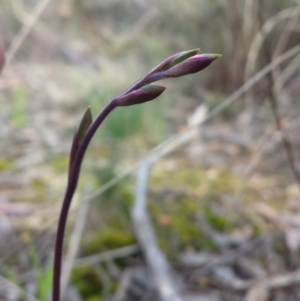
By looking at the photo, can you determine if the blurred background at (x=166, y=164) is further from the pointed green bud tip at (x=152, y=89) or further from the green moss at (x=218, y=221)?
the pointed green bud tip at (x=152, y=89)

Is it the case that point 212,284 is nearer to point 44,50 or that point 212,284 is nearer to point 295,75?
point 295,75

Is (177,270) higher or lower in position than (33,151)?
lower

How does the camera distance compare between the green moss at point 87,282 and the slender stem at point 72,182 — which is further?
the green moss at point 87,282

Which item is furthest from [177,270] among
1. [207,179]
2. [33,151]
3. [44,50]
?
[44,50]

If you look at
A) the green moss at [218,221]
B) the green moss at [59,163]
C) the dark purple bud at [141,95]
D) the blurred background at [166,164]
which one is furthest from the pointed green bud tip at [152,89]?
the green moss at [59,163]

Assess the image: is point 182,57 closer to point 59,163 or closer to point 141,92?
point 141,92

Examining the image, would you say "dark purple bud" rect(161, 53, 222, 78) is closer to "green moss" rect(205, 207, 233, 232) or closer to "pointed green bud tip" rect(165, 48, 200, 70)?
"pointed green bud tip" rect(165, 48, 200, 70)

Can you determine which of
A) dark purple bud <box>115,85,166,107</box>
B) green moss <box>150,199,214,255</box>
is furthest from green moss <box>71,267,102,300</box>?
dark purple bud <box>115,85,166,107</box>
